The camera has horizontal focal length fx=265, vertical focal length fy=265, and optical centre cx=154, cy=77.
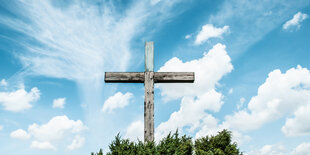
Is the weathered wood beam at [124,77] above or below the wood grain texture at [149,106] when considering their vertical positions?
above

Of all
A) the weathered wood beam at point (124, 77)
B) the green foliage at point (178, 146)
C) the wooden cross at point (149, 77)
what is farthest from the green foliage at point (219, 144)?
the weathered wood beam at point (124, 77)

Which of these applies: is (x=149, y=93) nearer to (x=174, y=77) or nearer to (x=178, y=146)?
(x=174, y=77)

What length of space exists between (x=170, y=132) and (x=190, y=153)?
1617 millimetres

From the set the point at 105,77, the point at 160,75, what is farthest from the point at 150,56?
the point at 105,77

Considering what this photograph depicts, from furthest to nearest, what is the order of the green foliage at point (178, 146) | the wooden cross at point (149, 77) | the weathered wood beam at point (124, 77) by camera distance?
the weathered wood beam at point (124, 77)
the wooden cross at point (149, 77)
the green foliage at point (178, 146)

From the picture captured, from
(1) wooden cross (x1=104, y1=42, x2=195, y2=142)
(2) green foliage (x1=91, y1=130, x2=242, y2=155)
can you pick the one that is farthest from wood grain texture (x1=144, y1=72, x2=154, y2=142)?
(2) green foliage (x1=91, y1=130, x2=242, y2=155)

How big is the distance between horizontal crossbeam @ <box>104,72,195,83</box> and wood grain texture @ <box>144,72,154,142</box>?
0.20 m

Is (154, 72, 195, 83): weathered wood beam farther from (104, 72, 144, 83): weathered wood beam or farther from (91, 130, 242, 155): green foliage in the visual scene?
(91, 130, 242, 155): green foliage

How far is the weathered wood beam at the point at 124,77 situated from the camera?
8.80 metres

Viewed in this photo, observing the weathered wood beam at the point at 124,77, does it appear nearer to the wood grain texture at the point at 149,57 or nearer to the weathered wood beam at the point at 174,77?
the wood grain texture at the point at 149,57

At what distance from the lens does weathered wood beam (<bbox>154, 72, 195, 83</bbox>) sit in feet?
29.0

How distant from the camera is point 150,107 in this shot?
827 centimetres

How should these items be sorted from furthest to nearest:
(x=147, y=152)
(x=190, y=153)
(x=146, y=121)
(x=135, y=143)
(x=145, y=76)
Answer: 1. (x=145, y=76)
2. (x=146, y=121)
3. (x=190, y=153)
4. (x=135, y=143)
5. (x=147, y=152)

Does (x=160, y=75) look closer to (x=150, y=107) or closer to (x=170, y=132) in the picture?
(x=150, y=107)
